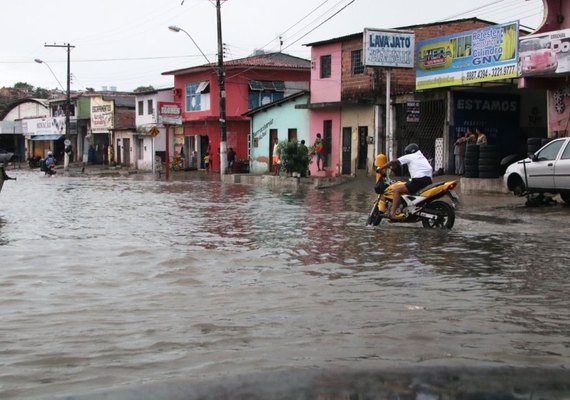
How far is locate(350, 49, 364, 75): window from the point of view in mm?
32125

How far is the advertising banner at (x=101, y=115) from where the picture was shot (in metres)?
58.6

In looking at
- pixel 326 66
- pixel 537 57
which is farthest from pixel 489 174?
pixel 326 66

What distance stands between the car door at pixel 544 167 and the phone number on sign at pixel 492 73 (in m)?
6.55

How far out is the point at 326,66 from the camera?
114 feet

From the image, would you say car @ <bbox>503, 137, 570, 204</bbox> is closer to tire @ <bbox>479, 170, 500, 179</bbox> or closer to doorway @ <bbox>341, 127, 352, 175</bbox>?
tire @ <bbox>479, 170, 500, 179</bbox>

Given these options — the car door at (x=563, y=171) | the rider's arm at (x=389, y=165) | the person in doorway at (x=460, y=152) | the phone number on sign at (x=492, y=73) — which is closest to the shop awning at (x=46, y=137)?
the person in doorway at (x=460, y=152)

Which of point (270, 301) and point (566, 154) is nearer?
point (270, 301)

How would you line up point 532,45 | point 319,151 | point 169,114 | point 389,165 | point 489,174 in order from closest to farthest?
point 389,165 < point 532,45 < point 489,174 < point 319,151 < point 169,114

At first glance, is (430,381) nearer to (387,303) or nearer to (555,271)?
(387,303)

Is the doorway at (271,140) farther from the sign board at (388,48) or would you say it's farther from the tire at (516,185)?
the tire at (516,185)

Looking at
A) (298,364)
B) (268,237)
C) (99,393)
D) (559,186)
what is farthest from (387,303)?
(559,186)

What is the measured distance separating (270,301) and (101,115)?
55.6 metres

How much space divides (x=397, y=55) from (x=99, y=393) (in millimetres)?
23162

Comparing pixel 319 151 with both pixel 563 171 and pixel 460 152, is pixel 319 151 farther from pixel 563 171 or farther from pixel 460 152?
pixel 563 171
